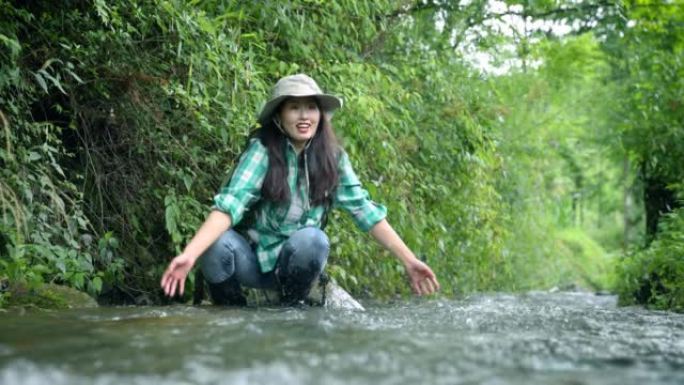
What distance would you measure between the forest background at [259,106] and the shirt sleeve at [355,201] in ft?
2.19

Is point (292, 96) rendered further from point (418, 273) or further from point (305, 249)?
point (418, 273)

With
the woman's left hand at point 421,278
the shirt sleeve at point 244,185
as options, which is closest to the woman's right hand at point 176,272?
the shirt sleeve at point 244,185

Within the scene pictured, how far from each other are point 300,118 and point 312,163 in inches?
9.9

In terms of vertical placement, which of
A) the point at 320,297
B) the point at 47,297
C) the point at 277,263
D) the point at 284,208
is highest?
the point at 284,208

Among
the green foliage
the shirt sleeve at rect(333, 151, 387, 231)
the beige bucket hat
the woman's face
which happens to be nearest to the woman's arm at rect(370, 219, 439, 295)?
the shirt sleeve at rect(333, 151, 387, 231)

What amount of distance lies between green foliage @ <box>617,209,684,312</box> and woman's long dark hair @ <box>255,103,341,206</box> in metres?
3.28

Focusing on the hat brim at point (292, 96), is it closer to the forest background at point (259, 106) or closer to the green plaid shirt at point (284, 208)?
the green plaid shirt at point (284, 208)

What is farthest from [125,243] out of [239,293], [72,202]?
[239,293]

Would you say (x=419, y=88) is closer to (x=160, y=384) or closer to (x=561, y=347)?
(x=561, y=347)

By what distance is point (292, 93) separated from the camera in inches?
169

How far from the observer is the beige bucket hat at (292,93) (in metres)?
4.30

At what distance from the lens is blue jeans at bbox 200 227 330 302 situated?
168 inches

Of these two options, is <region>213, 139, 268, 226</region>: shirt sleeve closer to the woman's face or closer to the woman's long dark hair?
the woman's long dark hair

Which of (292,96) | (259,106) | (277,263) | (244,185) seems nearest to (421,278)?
(277,263)
